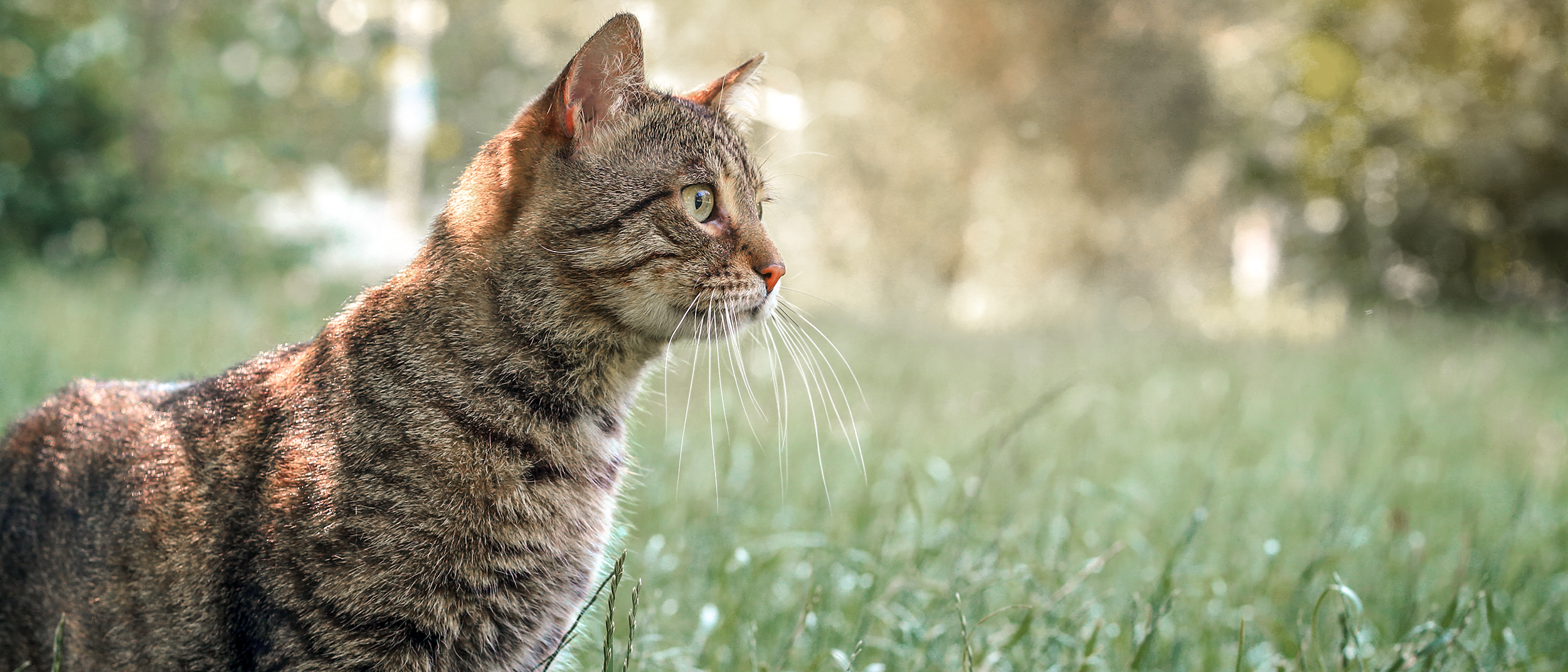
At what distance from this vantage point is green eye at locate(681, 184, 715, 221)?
204 centimetres

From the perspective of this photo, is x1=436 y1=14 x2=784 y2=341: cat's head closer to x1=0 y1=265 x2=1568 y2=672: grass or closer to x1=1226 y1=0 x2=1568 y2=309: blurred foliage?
x1=0 y1=265 x2=1568 y2=672: grass

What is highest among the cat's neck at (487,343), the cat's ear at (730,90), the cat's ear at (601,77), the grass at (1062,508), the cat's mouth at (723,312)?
the cat's ear at (601,77)

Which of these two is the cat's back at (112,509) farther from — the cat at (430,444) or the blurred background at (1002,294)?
the blurred background at (1002,294)

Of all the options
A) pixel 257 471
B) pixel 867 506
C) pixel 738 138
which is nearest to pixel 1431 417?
pixel 867 506

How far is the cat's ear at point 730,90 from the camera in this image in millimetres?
2344

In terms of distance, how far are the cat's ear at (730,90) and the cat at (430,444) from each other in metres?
0.26

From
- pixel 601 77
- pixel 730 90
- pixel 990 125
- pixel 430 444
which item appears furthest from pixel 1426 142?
pixel 430 444

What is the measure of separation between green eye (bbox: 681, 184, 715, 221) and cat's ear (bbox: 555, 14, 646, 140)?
23 centimetres

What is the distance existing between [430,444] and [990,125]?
10362mm

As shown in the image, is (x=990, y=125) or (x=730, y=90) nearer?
(x=730, y=90)

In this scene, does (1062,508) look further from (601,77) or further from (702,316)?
(601,77)

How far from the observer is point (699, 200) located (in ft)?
6.75

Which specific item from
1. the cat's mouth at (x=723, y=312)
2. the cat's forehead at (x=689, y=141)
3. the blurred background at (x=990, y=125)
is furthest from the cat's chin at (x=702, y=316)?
the blurred background at (x=990, y=125)

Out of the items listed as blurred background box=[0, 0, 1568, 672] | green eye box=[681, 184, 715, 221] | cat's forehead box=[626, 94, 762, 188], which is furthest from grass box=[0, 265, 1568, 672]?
cat's forehead box=[626, 94, 762, 188]
